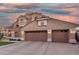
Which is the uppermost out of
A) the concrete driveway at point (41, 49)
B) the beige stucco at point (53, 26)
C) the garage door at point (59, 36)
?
the beige stucco at point (53, 26)

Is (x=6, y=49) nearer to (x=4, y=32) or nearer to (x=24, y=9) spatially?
(x=4, y=32)

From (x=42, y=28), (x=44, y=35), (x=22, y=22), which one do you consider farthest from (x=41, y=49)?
(x=22, y=22)

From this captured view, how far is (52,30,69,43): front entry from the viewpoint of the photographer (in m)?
4.41

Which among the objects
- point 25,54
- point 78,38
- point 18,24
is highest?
point 18,24

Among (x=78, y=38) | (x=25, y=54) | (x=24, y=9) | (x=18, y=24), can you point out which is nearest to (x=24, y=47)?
(x=25, y=54)

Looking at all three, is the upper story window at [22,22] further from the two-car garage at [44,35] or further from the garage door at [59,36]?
the garage door at [59,36]

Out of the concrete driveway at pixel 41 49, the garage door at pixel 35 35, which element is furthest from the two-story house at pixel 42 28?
the concrete driveway at pixel 41 49

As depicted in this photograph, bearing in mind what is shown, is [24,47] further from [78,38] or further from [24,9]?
[78,38]

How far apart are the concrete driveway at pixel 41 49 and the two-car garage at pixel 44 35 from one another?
118mm

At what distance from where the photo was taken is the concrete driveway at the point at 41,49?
4293 mm

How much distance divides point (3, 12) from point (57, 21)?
1.07 metres

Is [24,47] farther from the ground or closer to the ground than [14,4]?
closer to the ground

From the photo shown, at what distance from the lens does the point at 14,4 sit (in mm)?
4355

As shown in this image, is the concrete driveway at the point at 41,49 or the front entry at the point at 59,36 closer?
the concrete driveway at the point at 41,49
